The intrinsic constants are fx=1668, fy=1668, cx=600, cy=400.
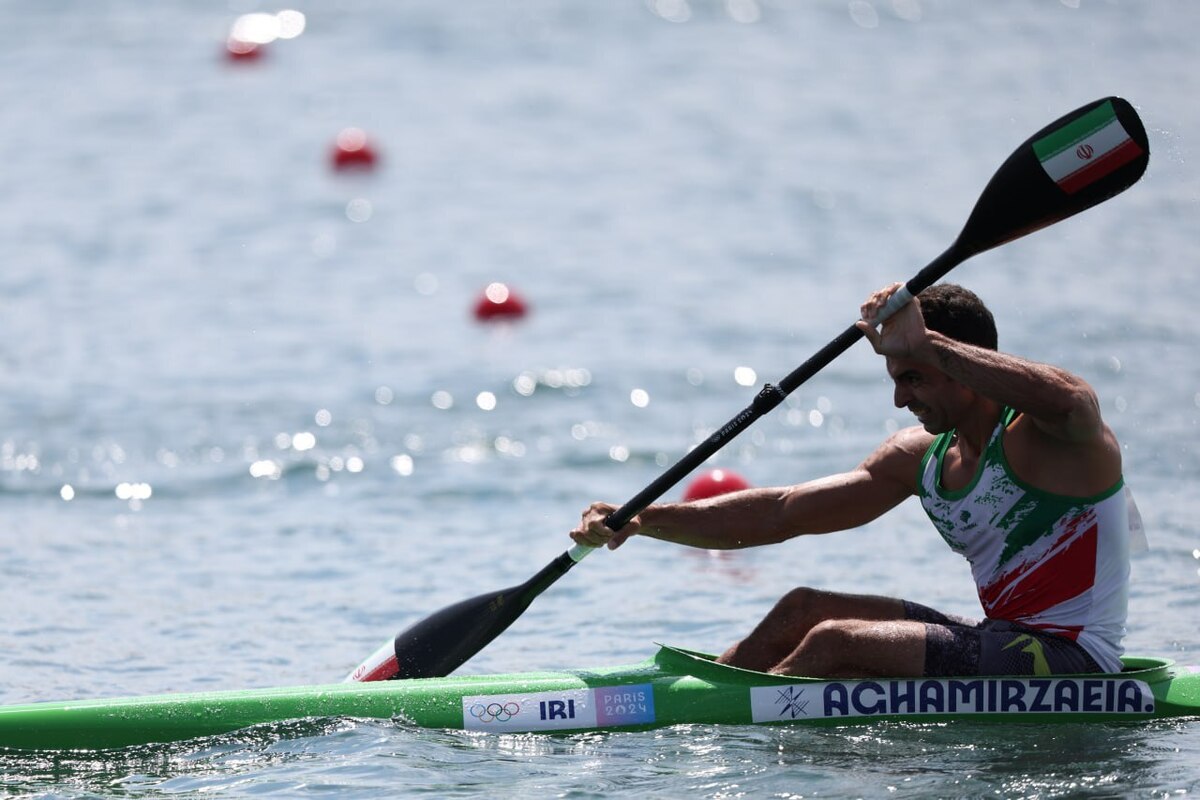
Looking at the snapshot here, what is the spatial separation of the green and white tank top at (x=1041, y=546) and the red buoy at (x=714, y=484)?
13.7ft

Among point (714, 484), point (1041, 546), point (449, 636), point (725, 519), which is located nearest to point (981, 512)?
point (1041, 546)

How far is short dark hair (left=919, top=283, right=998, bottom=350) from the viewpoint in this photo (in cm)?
487

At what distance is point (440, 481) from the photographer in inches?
394

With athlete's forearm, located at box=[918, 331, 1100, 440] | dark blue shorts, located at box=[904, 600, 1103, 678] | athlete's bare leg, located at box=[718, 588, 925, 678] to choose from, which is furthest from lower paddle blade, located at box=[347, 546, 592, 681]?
athlete's forearm, located at box=[918, 331, 1100, 440]

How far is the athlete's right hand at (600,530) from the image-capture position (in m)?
5.41

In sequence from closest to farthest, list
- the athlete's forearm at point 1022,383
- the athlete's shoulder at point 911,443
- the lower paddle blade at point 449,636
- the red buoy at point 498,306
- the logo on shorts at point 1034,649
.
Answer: the athlete's forearm at point 1022,383 < the logo on shorts at point 1034,649 < the athlete's shoulder at point 911,443 < the lower paddle blade at point 449,636 < the red buoy at point 498,306

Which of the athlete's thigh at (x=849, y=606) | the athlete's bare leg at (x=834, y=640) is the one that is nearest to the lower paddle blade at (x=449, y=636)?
the athlete's bare leg at (x=834, y=640)

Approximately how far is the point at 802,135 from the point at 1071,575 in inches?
491

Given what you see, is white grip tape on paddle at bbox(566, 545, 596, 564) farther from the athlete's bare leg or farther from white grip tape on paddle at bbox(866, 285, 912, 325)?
white grip tape on paddle at bbox(866, 285, 912, 325)

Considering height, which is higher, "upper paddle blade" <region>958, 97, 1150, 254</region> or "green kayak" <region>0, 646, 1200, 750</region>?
"upper paddle blade" <region>958, 97, 1150, 254</region>

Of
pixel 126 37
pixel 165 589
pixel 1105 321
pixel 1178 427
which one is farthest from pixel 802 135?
pixel 165 589

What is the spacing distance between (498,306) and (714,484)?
4156mm

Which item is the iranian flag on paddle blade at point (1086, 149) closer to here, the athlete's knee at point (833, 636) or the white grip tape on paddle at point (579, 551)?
the athlete's knee at point (833, 636)

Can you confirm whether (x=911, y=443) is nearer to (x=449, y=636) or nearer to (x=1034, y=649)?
(x=1034, y=649)
